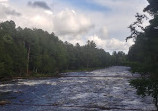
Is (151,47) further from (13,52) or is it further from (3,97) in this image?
(13,52)

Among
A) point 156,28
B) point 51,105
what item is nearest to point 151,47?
point 156,28

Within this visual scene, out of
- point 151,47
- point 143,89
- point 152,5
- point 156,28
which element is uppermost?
point 152,5

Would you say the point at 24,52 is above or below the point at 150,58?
above

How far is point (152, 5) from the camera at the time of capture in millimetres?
27328

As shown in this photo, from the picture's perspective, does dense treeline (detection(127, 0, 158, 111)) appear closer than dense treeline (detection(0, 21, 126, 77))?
Yes

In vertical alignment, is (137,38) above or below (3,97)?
above

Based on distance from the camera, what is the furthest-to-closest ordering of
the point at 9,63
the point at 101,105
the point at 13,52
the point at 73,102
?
the point at 13,52
the point at 9,63
the point at 73,102
the point at 101,105

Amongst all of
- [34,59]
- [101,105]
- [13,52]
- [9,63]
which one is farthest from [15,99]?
[34,59]

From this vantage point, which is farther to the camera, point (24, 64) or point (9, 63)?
point (24, 64)

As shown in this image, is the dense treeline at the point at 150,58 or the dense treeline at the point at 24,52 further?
the dense treeline at the point at 24,52

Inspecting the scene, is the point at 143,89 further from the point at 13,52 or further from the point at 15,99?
the point at 13,52

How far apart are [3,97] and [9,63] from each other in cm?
3726

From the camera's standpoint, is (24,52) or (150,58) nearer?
(150,58)

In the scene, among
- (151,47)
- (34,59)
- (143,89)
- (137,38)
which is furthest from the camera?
(34,59)
